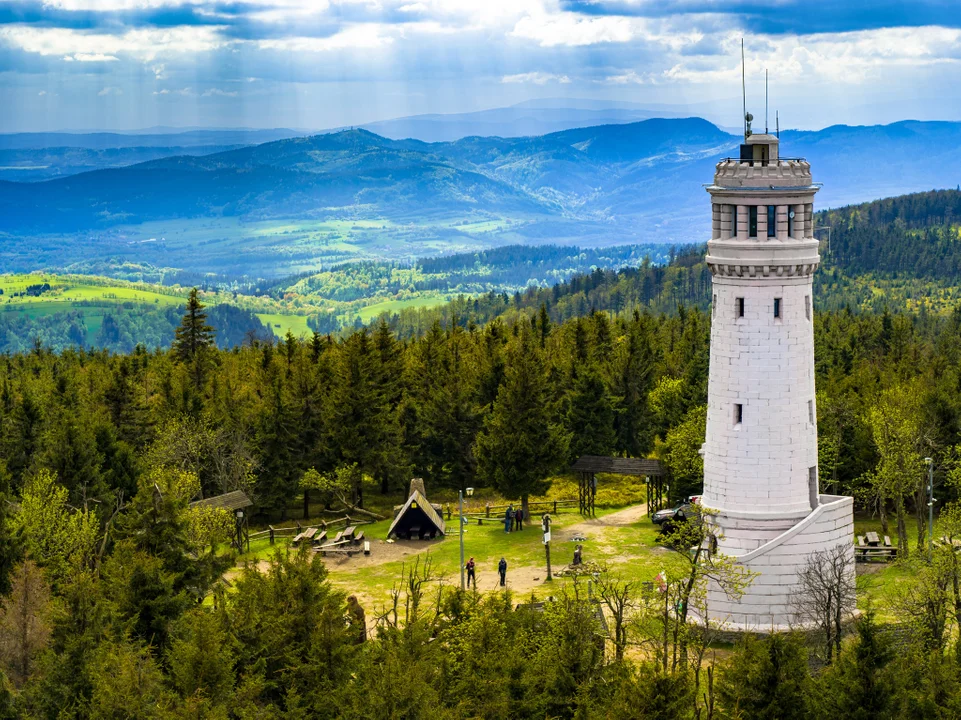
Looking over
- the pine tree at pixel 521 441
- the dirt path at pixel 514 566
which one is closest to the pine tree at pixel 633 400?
the dirt path at pixel 514 566

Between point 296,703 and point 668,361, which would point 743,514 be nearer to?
point 296,703

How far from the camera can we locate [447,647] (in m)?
40.3

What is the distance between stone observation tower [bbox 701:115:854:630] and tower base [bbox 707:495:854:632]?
38mm

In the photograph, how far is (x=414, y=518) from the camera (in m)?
67.1

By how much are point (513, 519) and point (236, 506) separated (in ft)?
49.4

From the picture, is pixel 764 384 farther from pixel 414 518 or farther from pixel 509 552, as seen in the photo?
pixel 414 518

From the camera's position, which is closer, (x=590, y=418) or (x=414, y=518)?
(x=414, y=518)

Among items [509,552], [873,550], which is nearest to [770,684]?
[873,550]

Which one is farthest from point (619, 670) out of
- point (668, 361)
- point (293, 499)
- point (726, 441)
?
point (668, 361)

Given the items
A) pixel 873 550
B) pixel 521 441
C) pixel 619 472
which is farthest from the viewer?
pixel 619 472

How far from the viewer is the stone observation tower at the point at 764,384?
46375mm

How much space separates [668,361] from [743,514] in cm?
5070

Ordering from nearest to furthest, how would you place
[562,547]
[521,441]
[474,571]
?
[474,571] < [562,547] < [521,441]

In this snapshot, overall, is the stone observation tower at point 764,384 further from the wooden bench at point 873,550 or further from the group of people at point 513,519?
the group of people at point 513,519
